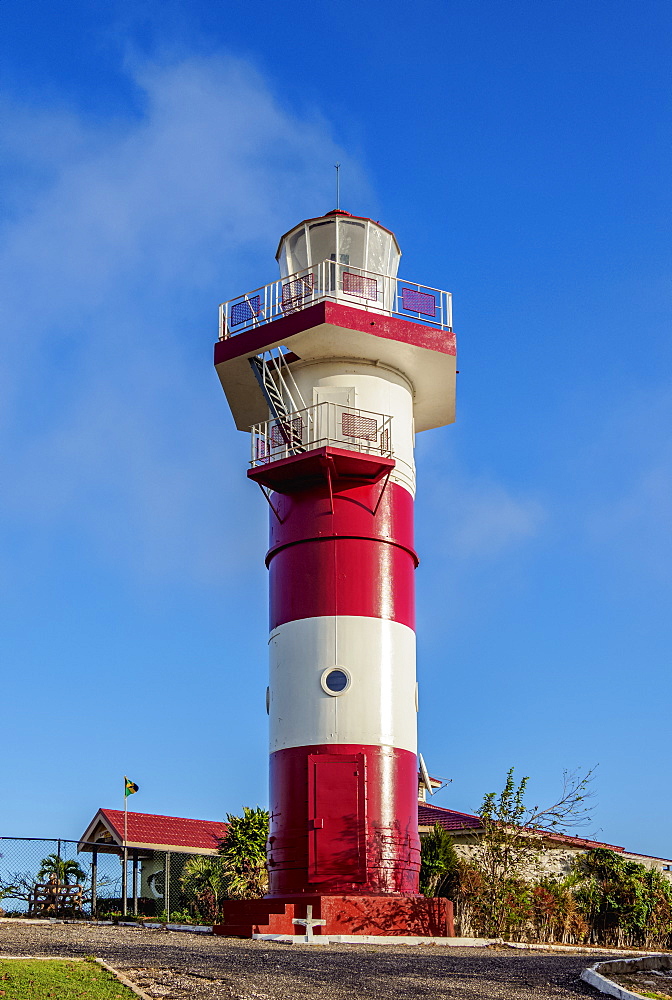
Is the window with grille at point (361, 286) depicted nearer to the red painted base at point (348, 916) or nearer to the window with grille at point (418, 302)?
the window with grille at point (418, 302)

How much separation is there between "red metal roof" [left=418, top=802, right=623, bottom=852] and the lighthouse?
19.0ft

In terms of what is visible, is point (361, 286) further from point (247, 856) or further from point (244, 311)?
point (247, 856)

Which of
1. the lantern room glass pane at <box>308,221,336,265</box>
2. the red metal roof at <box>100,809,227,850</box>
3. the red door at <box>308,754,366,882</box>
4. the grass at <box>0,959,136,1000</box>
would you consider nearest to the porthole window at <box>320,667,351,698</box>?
the red door at <box>308,754,366,882</box>

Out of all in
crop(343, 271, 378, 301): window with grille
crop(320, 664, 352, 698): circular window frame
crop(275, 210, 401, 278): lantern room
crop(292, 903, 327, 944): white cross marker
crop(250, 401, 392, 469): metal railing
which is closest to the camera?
crop(292, 903, 327, 944): white cross marker

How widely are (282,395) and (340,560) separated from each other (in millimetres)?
4191

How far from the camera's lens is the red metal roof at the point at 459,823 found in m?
26.8

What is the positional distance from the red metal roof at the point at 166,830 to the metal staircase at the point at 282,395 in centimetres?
1518

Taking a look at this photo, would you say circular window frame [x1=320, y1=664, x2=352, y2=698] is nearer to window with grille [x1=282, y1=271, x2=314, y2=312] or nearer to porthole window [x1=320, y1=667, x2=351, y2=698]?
porthole window [x1=320, y1=667, x2=351, y2=698]

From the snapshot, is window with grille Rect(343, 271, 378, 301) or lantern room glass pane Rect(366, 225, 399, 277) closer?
window with grille Rect(343, 271, 378, 301)

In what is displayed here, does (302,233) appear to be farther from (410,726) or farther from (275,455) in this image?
(410,726)

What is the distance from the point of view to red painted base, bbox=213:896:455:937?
18766mm

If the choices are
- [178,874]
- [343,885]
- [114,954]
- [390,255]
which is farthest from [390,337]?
[178,874]

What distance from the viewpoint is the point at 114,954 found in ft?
43.2

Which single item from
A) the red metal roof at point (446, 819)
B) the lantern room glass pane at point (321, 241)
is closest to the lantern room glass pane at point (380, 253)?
the lantern room glass pane at point (321, 241)
